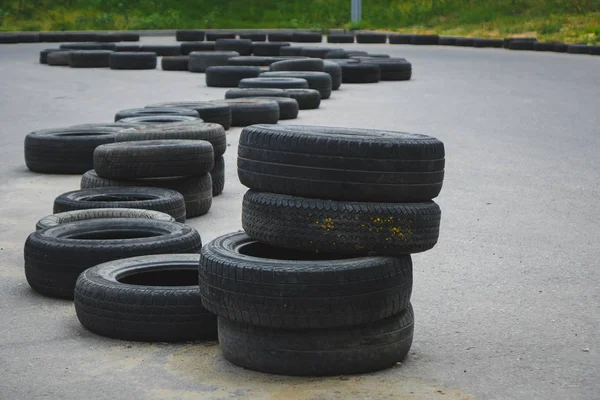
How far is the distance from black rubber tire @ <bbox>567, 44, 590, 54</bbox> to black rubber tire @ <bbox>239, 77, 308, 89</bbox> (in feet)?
47.6

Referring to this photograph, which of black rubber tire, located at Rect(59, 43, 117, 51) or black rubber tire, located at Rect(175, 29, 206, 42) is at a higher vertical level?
black rubber tire, located at Rect(59, 43, 117, 51)

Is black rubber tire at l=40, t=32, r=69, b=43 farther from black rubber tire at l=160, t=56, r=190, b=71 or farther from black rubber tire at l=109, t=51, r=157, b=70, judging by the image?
black rubber tire at l=160, t=56, r=190, b=71

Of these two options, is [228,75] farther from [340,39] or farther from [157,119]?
[340,39]

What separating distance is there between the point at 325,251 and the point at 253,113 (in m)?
8.30

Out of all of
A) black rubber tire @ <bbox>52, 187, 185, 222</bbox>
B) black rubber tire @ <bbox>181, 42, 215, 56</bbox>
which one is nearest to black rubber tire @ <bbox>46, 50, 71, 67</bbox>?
black rubber tire @ <bbox>181, 42, 215, 56</bbox>

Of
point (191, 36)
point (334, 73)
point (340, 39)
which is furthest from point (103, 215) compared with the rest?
point (340, 39)

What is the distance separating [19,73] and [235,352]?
1810 cm

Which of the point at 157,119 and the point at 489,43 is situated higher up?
the point at 157,119

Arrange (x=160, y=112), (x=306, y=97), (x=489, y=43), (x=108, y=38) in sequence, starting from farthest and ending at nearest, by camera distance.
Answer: (x=108, y=38) < (x=489, y=43) < (x=306, y=97) < (x=160, y=112)

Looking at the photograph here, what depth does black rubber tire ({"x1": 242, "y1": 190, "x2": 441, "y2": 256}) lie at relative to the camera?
4195 millimetres

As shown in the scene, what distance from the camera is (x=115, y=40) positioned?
1294 inches

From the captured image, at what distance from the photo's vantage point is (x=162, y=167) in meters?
7.00

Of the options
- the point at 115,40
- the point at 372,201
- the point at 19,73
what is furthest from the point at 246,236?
the point at 115,40

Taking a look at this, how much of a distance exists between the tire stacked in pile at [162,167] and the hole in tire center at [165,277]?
206 centimetres
